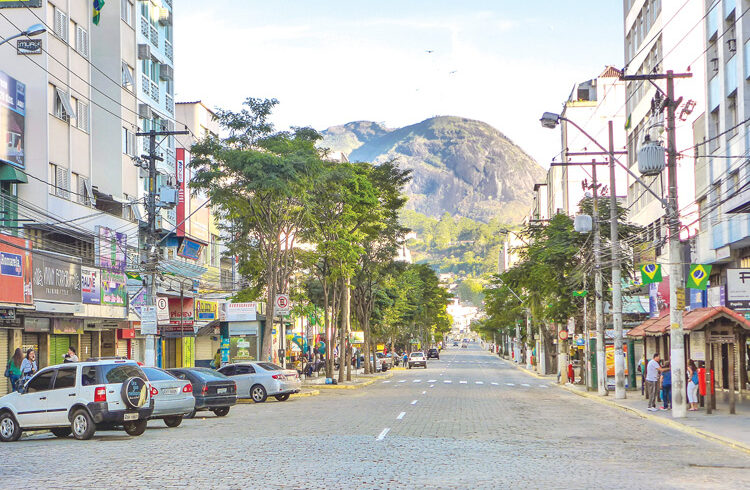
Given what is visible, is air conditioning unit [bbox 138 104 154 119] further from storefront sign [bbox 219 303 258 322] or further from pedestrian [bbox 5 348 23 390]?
pedestrian [bbox 5 348 23 390]

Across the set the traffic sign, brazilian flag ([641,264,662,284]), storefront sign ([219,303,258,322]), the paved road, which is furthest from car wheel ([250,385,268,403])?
storefront sign ([219,303,258,322])

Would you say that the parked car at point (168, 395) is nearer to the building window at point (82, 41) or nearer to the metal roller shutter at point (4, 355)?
the metal roller shutter at point (4, 355)

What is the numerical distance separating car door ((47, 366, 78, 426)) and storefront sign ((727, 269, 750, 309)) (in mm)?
19745

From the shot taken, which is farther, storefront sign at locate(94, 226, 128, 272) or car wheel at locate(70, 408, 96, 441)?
storefront sign at locate(94, 226, 128, 272)

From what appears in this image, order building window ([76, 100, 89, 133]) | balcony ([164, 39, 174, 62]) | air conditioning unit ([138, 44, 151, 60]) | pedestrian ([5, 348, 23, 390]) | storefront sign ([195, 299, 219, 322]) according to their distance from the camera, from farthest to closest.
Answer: storefront sign ([195, 299, 219, 322])
balcony ([164, 39, 174, 62])
air conditioning unit ([138, 44, 151, 60])
building window ([76, 100, 89, 133])
pedestrian ([5, 348, 23, 390])

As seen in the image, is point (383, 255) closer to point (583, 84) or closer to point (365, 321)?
point (365, 321)

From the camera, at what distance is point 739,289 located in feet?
92.2

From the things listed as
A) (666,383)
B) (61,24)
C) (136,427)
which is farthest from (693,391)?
(61,24)

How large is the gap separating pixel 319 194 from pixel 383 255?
49.1 ft

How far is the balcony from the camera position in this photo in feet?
171

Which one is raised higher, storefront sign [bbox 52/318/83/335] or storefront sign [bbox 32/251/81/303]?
storefront sign [bbox 32/251/81/303]

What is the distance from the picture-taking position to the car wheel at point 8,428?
2005 centimetres

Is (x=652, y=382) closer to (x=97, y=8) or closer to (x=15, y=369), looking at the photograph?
(x=15, y=369)

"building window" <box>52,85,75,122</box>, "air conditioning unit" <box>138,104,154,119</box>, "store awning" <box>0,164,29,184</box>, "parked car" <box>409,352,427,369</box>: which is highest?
"air conditioning unit" <box>138,104,154,119</box>
